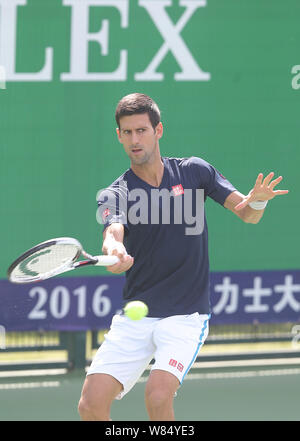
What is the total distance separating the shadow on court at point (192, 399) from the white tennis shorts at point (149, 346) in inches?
47.7

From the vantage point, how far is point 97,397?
425 cm

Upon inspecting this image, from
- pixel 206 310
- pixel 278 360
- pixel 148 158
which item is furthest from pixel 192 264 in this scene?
pixel 278 360

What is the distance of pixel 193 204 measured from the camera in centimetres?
459

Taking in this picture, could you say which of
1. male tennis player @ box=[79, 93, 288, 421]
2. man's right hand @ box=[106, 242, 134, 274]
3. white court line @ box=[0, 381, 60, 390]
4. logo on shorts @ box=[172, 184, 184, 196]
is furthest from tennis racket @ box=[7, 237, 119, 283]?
white court line @ box=[0, 381, 60, 390]

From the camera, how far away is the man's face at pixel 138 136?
4418 millimetres

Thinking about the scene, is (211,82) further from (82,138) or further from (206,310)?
(206,310)

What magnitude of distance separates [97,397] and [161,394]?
0.91ft

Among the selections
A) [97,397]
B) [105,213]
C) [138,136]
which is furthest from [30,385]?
[138,136]

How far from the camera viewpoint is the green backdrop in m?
6.11

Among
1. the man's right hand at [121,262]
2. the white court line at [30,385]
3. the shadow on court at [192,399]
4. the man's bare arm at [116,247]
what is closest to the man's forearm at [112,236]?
the man's bare arm at [116,247]

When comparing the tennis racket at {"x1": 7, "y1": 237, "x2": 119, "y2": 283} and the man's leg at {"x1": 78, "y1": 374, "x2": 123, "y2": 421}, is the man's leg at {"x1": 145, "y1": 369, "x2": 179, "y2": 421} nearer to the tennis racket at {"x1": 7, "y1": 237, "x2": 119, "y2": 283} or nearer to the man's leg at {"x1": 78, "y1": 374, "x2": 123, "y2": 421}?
the man's leg at {"x1": 78, "y1": 374, "x2": 123, "y2": 421}

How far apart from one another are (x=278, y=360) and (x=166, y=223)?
2.68 m

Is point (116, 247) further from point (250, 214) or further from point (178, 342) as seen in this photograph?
point (250, 214)

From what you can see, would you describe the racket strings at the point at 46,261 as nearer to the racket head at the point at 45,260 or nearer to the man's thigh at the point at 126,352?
the racket head at the point at 45,260
